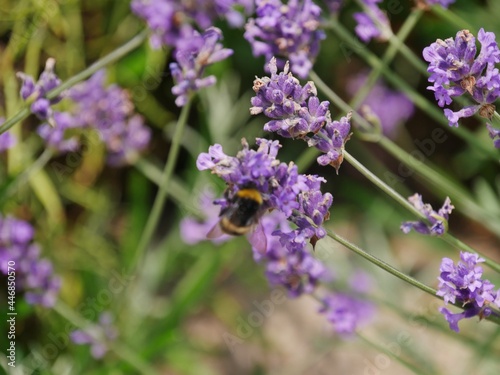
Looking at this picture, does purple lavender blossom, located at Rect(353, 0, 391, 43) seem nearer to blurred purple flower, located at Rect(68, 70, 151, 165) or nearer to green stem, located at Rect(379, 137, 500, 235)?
green stem, located at Rect(379, 137, 500, 235)

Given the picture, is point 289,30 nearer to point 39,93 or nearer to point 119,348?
point 39,93

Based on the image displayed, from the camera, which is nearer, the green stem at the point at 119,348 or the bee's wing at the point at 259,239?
the bee's wing at the point at 259,239

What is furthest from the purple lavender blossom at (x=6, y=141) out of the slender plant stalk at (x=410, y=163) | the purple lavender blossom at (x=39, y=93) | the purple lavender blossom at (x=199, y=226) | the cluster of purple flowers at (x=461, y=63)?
the cluster of purple flowers at (x=461, y=63)

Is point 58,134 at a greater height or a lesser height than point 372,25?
lesser

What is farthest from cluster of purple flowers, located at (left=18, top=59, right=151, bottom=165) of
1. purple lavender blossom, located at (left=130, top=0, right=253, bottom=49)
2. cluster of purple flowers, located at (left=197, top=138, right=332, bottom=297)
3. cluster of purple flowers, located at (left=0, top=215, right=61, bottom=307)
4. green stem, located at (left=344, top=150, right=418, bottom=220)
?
green stem, located at (left=344, top=150, right=418, bottom=220)

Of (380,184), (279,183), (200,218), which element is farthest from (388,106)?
(279,183)

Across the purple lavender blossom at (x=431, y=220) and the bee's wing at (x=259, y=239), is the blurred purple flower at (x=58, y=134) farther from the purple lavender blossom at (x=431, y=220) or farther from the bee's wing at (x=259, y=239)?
the purple lavender blossom at (x=431, y=220)
